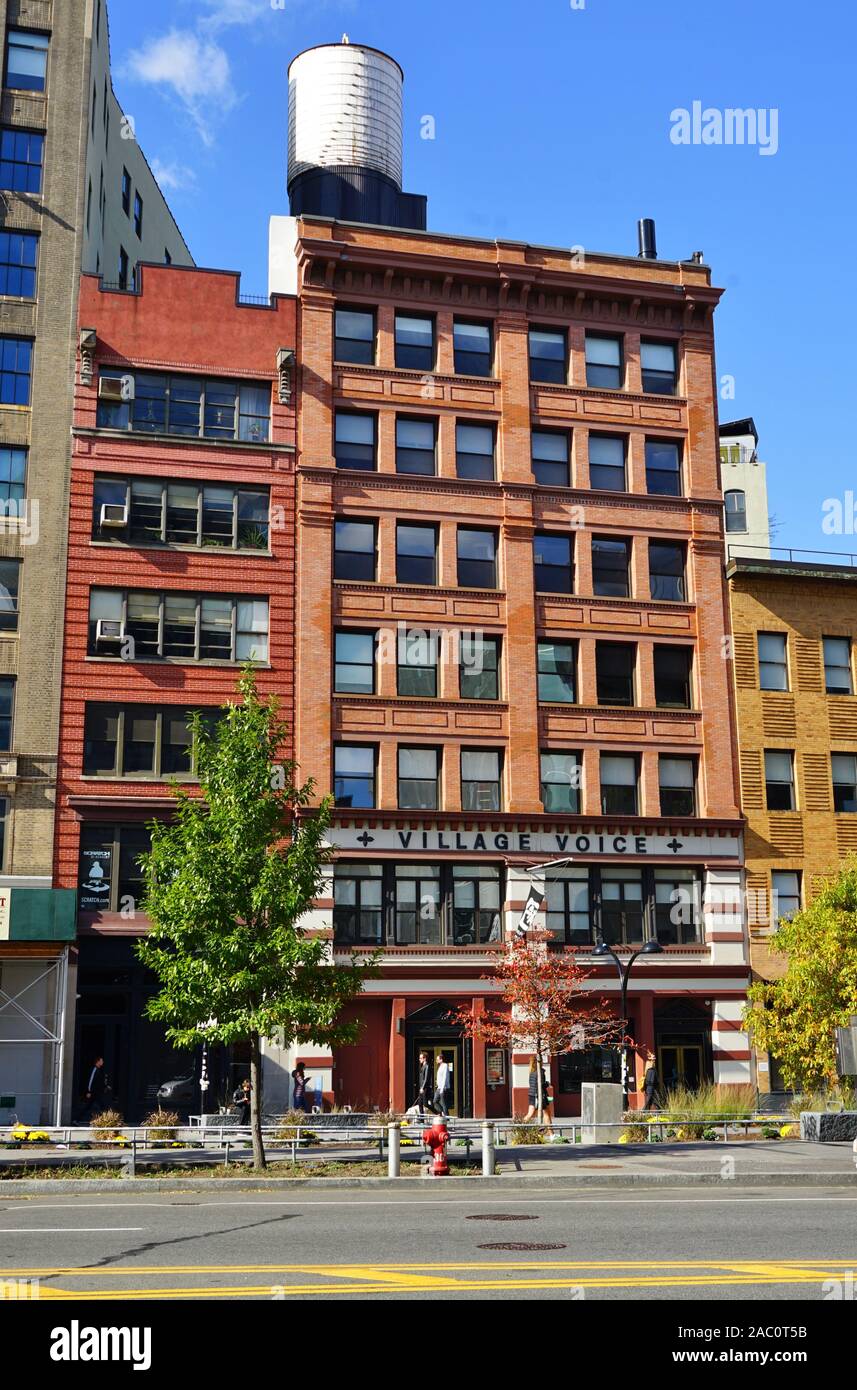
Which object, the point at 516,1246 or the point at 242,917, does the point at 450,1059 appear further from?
the point at 516,1246

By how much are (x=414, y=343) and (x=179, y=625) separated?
12.2 meters

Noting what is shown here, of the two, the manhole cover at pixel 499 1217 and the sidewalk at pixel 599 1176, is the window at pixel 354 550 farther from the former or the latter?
the manhole cover at pixel 499 1217

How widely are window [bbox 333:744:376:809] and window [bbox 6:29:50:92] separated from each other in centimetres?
2242

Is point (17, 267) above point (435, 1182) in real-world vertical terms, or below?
above

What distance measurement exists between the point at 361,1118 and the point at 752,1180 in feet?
39.6

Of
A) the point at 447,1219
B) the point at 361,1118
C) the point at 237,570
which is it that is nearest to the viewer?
the point at 447,1219

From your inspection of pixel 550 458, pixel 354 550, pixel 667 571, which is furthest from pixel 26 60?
pixel 667 571

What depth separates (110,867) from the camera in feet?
125

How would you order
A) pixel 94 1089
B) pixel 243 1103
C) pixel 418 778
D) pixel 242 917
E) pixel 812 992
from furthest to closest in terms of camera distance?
1. pixel 418 778
2. pixel 94 1089
3. pixel 812 992
4. pixel 243 1103
5. pixel 242 917

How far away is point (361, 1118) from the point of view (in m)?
32.9

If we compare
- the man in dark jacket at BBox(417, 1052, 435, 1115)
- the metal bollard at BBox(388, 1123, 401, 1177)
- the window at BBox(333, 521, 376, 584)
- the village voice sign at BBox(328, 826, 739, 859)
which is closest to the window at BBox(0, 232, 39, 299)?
the window at BBox(333, 521, 376, 584)

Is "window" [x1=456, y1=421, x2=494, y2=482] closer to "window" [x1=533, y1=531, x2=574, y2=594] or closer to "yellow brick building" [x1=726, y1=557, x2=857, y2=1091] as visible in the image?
"window" [x1=533, y1=531, x2=574, y2=594]
